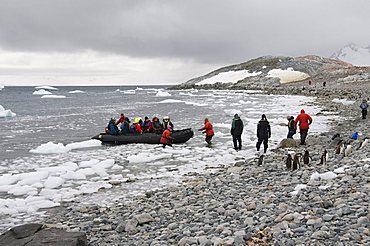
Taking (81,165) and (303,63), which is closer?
(81,165)

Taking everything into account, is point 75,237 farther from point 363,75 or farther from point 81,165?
point 363,75

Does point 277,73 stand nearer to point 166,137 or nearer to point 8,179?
point 166,137

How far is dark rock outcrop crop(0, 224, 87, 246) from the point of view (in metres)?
5.27

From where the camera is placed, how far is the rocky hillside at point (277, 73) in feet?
218

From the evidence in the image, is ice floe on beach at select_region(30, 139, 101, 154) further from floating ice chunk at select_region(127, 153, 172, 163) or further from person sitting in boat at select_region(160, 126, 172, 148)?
floating ice chunk at select_region(127, 153, 172, 163)

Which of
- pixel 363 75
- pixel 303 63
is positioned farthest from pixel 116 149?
pixel 303 63

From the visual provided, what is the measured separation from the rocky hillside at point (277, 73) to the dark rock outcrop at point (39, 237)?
55374 millimetres

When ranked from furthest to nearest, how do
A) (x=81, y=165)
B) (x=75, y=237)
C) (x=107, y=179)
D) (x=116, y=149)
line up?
(x=116, y=149)
(x=81, y=165)
(x=107, y=179)
(x=75, y=237)

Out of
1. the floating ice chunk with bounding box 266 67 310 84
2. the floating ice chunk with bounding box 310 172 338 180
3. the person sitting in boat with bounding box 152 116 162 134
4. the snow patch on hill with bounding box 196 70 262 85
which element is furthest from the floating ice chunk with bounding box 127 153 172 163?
the snow patch on hill with bounding box 196 70 262 85

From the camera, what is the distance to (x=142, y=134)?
1641 cm

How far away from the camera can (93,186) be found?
1007 centimetres

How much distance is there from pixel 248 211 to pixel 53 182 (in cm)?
628

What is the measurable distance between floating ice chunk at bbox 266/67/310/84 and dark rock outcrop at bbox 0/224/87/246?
69.8m

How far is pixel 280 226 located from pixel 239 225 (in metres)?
0.71
